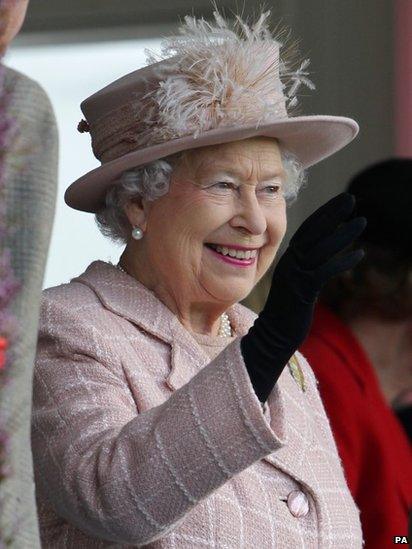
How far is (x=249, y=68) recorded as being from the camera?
2.65 meters

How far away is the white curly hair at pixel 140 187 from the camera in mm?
2670

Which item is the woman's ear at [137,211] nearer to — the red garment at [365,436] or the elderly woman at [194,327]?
the elderly woman at [194,327]

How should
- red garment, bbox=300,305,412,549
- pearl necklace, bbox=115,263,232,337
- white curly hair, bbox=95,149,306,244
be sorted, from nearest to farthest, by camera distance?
white curly hair, bbox=95,149,306,244 < pearl necklace, bbox=115,263,232,337 < red garment, bbox=300,305,412,549

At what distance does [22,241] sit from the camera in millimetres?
1692

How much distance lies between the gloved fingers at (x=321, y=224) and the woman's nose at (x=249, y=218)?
43 cm

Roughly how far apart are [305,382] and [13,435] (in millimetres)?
1367

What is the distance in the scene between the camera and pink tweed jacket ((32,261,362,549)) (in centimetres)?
217

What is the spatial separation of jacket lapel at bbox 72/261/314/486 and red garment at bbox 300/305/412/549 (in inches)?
37.4

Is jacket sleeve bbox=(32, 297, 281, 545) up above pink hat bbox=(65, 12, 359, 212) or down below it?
below

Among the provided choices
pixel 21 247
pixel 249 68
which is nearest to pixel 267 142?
pixel 249 68

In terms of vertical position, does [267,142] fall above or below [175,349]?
above

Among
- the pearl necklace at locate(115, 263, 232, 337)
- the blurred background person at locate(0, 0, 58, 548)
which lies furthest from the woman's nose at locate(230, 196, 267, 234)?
the blurred background person at locate(0, 0, 58, 548)

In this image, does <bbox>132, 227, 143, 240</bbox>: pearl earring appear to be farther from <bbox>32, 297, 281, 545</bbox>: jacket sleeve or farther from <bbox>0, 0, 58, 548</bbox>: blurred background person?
<bbox>0, 0, 58, 548</bbox>: blurred background person

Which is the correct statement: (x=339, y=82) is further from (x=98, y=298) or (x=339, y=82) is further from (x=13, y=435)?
(x=13, y=435)
